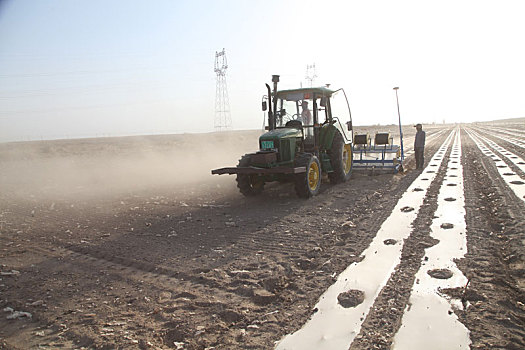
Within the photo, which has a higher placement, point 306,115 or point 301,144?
point 306,115

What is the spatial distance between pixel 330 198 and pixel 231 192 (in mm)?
2729

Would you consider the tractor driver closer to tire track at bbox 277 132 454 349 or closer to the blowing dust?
the blowing dust

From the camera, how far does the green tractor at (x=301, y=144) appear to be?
7.72 metres

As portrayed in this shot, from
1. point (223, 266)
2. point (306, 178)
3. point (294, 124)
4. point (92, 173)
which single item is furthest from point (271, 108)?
point (92, 173)

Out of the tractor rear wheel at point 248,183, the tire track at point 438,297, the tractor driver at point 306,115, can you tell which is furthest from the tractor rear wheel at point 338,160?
the tire track at point 438,297

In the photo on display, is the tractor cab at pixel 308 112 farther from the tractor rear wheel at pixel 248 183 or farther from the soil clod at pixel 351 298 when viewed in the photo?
the soil clod at pixel 351 298

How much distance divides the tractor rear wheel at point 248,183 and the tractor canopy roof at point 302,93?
2006mm

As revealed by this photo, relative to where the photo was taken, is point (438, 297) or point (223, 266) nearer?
point (438, 297)

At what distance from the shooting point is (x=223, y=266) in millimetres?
4215

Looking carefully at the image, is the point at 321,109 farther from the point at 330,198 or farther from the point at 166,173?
the point at 166,173

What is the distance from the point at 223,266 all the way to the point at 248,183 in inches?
165

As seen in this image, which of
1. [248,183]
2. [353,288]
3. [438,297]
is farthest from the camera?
[248,183]

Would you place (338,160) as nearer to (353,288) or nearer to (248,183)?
(248,183)

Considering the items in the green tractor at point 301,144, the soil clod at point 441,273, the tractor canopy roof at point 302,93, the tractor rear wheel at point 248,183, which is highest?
the tractor canopy roof at point 302,93
